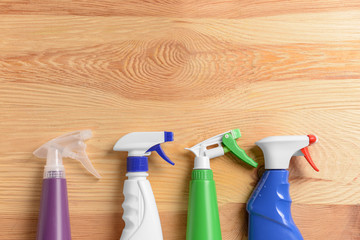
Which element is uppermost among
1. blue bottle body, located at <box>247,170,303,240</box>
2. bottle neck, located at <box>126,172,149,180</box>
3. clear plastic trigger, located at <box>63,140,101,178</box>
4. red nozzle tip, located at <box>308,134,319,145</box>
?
red nozzle tip, located at <box>308,134,319,145</box>

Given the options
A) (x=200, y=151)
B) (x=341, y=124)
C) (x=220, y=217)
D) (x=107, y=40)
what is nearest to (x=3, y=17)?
(x=107, y=40)

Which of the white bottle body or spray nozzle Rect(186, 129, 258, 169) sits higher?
spray nozzle Rect(186, 129, 258, 169)

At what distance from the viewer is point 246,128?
0.66 meters

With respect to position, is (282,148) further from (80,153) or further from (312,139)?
(80,153)

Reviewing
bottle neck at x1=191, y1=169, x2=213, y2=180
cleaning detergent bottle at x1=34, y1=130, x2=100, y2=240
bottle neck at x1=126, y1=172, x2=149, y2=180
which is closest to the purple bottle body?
cleaning detergent bottle at x1=34, y1=130, x2=100, y2=240

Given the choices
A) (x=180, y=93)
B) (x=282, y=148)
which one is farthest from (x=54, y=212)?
(x=282, y=148)

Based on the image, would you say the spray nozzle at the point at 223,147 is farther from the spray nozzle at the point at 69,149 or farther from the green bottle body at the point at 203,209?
the spray nozzle at the point at 69,149

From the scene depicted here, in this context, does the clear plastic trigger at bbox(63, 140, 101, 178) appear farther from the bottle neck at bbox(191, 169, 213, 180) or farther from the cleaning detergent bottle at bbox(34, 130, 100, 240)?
the bottle neck at bbox(191, 169, 213, 180)

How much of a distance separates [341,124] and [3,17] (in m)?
0.68

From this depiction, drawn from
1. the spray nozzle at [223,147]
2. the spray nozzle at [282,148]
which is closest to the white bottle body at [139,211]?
the spray nozzle at [223,147]

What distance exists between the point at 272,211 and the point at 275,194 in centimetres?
3

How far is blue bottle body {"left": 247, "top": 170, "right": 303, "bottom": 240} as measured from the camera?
1.99ft

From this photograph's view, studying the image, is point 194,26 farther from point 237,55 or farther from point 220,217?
point 220,217

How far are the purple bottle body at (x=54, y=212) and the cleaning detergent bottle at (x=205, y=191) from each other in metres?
0.21
